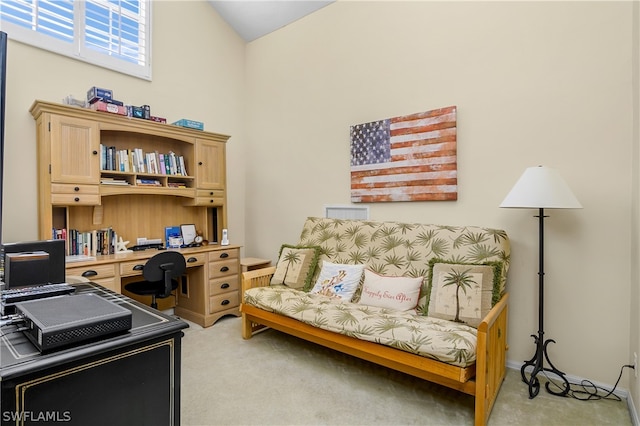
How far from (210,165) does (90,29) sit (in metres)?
1.58

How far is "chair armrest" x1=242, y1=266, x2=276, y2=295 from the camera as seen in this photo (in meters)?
2.99

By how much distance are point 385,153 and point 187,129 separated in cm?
200

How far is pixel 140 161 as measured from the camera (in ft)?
10.5

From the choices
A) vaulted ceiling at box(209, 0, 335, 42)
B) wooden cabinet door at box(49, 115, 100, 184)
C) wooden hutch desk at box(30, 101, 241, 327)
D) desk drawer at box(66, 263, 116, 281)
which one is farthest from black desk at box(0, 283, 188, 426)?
vaulted ceiling at box(209, 0, 335, 42)

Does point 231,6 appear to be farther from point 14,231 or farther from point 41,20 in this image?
point 14,231

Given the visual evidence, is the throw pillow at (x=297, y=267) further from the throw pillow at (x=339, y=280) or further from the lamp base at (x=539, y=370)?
the lamp base at (x=539, y=370)

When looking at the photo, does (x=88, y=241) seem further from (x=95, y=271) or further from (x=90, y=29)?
(x=90, y=29)

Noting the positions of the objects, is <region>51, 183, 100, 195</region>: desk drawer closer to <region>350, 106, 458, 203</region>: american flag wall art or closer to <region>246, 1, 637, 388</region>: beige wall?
<region>246, 1, 637, 388</region>: beige wall

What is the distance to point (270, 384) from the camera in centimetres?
222

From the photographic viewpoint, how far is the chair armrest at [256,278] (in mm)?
2986

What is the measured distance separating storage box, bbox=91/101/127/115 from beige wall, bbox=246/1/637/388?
1849 mm

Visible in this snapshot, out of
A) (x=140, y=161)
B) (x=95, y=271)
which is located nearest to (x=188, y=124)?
(x=140, y=161)

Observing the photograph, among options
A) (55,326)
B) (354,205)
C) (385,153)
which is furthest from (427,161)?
(55,326)

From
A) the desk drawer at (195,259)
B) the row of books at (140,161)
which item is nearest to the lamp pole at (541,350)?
the desk drawer at (195,259)
